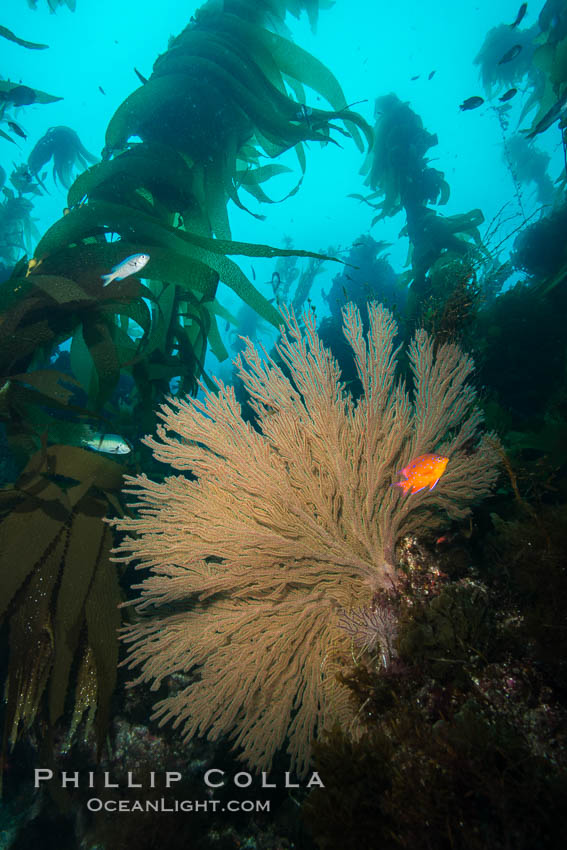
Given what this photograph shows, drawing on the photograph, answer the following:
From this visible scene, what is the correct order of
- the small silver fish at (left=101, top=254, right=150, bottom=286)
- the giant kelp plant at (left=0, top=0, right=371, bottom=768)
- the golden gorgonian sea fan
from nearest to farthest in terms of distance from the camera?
the golden gorgonian sea fan < the giant kelp plant at (left=0, top=0, right=371, bottom=768) < the small silver fish at (left=101, top=254, right=150, bottom=286)

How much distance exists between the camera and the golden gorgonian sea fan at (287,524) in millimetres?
2184

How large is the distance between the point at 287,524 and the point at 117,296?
252 cm

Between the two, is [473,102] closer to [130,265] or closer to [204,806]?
[130,265]

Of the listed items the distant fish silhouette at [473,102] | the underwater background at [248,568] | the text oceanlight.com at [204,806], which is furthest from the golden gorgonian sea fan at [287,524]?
the distant fish silhouette at [473,102]

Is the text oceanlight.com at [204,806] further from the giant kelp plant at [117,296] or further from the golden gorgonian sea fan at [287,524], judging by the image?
the giant kelp plant at [117,296]

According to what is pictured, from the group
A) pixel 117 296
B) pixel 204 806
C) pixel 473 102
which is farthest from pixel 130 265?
pixel 473 102

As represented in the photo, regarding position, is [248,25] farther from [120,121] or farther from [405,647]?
[405,647]

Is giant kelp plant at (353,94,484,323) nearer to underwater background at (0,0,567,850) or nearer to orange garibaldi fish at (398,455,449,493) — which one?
underwater background at (0,0,567,850)

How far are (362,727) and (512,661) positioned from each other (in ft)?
2.89

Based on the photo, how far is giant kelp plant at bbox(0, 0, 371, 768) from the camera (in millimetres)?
2480

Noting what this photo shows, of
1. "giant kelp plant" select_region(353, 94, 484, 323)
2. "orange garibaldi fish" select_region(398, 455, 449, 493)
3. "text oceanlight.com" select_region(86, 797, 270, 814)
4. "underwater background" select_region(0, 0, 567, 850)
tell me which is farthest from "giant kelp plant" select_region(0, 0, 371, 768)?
"giant kelp plant" select_region(353, 94, 484, 323)

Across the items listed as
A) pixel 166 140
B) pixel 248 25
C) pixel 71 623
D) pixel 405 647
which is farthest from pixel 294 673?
pixel 248 25

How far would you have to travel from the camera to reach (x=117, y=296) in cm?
303

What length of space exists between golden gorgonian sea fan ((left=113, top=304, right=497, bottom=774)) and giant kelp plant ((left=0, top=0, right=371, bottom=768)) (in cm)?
67
